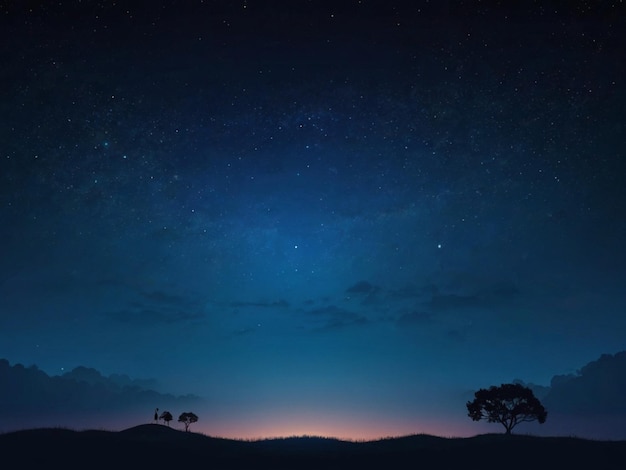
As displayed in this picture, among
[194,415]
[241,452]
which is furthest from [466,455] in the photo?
[194,415]

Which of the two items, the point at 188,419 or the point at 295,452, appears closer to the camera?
the point at 295,452

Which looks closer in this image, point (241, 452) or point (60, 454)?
point (60, 454)

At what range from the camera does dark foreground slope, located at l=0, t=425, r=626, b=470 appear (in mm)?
43156

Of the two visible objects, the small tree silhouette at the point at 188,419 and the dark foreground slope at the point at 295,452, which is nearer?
the dark foreground slope at the point at 295,452

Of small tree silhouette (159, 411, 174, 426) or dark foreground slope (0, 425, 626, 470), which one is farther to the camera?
small tree silhouette (159, 411, 174, 426)

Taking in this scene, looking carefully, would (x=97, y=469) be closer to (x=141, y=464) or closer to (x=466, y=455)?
(x=141, y=464)

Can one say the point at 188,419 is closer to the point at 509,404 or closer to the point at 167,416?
the point at 167,416

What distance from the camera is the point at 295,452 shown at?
160 feet

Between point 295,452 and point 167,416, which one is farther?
point 167,416

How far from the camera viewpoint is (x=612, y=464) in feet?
145

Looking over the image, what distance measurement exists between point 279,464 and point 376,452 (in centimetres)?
902

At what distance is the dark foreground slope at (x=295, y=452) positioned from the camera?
142 feet

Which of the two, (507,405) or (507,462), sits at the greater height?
(507,405)

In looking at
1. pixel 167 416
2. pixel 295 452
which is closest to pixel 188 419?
pixel 167 416
